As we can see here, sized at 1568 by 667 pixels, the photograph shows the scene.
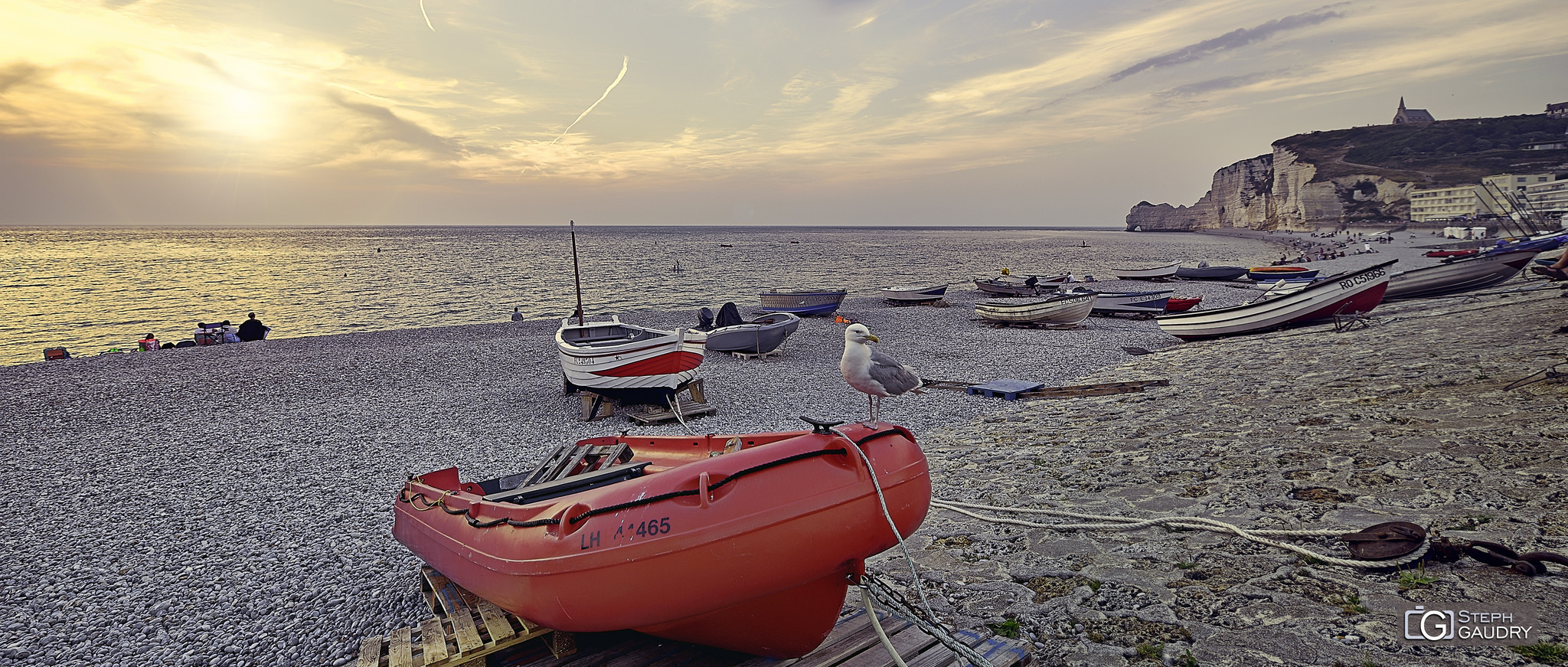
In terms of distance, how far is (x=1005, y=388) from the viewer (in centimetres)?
1295

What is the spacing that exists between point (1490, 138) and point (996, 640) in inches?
5426

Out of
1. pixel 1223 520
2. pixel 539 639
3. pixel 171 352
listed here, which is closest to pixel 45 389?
pixel 171 352

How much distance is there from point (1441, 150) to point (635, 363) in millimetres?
129150

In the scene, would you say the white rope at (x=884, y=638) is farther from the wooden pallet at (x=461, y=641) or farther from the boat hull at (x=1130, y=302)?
the boat hull at (x=1130, y=302)

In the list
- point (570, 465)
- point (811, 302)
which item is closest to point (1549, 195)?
point (811, 302)

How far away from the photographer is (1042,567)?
5.02 m

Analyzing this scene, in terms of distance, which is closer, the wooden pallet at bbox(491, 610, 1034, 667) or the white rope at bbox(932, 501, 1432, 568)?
the wooden pallet at bbox(491, 610, 1034, 667)

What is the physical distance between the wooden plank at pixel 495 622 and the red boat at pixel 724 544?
15 cm

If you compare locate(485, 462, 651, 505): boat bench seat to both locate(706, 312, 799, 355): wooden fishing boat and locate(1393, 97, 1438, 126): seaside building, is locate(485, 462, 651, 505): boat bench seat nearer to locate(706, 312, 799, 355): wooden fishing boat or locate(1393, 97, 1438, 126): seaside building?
locate(706, 312, 799, 355): wooden fishing boat

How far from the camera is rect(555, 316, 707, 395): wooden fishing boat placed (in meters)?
12.1

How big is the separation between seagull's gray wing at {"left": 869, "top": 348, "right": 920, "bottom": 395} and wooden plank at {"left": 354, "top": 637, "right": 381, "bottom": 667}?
6.48m

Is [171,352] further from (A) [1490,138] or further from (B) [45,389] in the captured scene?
(A) [1490,138]

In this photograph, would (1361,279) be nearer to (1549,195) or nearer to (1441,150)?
(1549,195)

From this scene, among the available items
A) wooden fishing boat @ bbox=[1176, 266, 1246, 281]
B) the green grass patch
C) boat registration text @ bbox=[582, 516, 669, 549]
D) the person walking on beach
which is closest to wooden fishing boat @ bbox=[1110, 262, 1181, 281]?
wooden fishing boat @ bbox=[1176, 266, 1246, 281]
